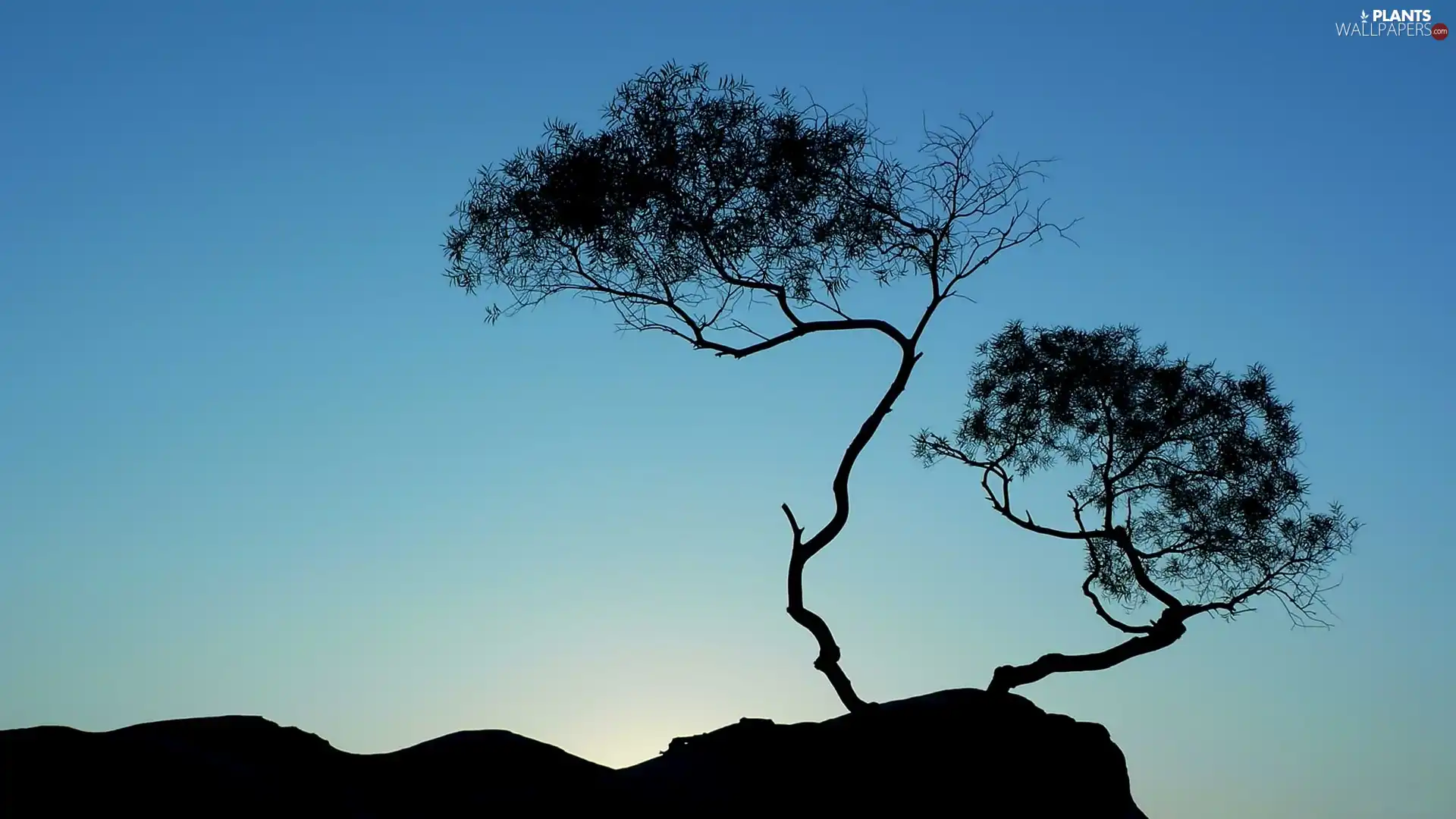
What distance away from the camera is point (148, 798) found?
9.84 m

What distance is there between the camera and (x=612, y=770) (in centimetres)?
1409

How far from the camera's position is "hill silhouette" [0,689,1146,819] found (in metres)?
9.88

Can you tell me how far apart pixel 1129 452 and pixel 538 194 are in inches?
517

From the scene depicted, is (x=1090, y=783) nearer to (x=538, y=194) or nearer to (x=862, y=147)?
(x=862, y=147)

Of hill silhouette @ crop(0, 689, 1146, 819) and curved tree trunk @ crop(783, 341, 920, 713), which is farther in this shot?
curved tree trunk @ crop(783, 341, 920, 713)

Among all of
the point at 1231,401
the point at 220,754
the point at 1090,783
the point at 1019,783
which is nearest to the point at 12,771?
the point at 220,754

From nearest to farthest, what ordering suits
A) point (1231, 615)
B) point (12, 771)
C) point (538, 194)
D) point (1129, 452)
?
point (12, 771), point (538, 194), point (1231, 615), point (1129, 452)

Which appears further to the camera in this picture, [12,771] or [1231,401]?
[1231,401]

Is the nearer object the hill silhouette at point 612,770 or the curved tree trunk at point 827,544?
the hill silhouette at point 612,770

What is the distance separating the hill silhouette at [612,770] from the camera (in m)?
9.88

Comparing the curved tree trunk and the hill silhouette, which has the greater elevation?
the curved tree trunk

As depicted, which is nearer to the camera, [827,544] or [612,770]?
[612,770]

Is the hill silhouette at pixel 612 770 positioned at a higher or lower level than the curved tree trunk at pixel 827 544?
lower

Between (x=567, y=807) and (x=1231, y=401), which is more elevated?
(x=1231, y=401)
